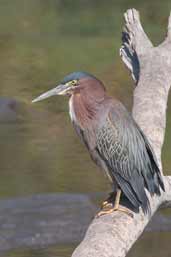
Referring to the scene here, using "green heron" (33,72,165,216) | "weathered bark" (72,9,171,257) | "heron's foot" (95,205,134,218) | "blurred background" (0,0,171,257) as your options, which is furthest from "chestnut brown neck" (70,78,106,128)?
"blurred background" (0,0,171,257)

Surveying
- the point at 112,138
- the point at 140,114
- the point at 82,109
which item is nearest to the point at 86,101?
the point at 82,109

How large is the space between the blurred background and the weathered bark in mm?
2022

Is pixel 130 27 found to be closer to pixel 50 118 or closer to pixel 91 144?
pixel 91 144

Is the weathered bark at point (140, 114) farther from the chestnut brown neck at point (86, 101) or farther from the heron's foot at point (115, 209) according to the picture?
the chestnut brown neck at point (86, 101)

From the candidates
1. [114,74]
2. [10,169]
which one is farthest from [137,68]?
[114,74]

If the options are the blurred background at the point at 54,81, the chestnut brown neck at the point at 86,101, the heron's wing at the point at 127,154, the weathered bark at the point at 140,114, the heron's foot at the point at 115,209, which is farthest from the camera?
the blurred background at the point at 54,81

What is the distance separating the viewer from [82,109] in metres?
4.74

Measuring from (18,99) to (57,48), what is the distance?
3.21m

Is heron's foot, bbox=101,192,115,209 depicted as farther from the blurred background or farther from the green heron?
the blurred background

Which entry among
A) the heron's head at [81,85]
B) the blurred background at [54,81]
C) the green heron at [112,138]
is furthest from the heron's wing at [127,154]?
the blurred background at [54,81]

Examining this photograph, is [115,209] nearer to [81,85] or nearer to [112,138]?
[112,138]

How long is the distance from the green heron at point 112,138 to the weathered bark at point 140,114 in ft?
0.41

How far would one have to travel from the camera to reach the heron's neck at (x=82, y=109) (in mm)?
4746

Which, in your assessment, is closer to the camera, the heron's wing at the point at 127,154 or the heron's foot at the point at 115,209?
the heron's foot at the point at 115,209
